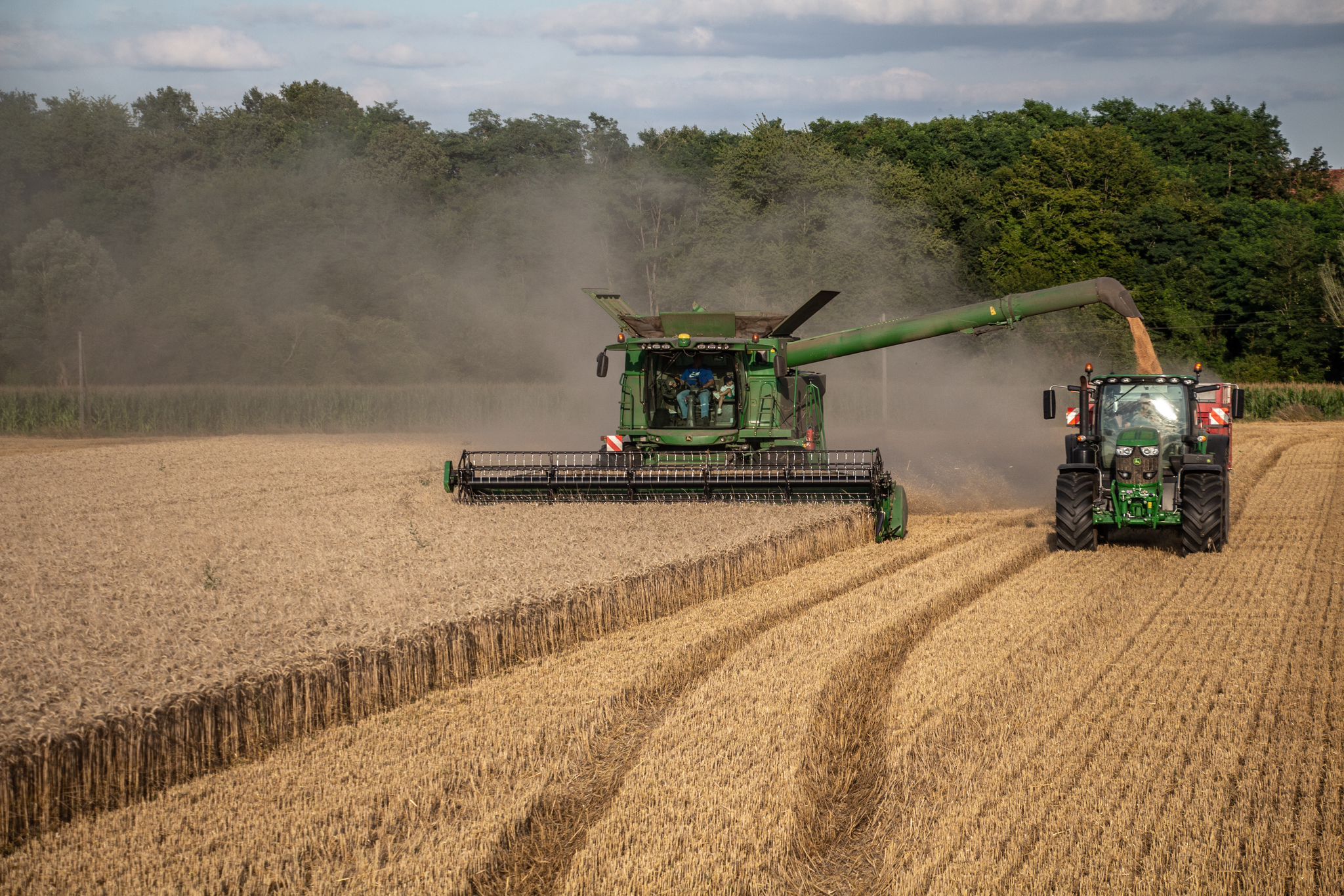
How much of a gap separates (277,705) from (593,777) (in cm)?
166

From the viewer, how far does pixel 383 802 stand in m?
5.73

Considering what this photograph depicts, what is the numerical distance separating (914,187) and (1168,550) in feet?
137

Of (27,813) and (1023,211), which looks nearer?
(27,813)

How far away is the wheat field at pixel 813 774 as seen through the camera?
16.5ft

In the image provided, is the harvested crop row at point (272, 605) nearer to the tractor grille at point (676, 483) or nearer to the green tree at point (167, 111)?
the tractor grille at point (676, 483)

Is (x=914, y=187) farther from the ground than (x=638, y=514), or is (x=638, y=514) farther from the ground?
(x=914, y=187)

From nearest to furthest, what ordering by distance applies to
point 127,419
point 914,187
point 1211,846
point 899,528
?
point 1211,846
point 899,528
point 127,419
point 914,187

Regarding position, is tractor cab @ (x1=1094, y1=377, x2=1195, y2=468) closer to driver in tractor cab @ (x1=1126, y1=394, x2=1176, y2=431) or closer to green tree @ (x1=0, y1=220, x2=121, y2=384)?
driver in tractor cab @ (x1=1126, y1=394, x2=1176, y2=431)

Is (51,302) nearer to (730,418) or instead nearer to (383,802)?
(730,418)

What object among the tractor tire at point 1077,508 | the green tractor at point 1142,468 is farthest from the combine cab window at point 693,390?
the tractor tire at point 1077,508

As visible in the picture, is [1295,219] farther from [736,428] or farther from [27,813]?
[27,813]

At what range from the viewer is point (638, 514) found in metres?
12.9

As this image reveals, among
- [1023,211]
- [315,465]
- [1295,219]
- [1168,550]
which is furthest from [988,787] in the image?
[1295,219]

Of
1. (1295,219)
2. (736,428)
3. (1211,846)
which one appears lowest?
(1211,846)
